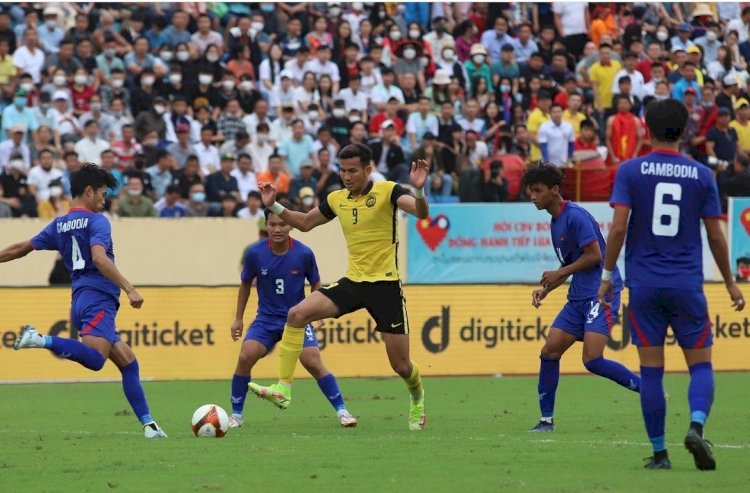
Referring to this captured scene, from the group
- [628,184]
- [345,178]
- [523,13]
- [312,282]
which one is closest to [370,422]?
[312,282]

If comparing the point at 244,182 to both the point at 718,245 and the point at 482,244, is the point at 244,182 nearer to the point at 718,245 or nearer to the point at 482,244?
the point at 482,244

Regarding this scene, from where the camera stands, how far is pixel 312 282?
44.4 ft

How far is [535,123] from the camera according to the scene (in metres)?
25.3

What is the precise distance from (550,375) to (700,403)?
3.36m

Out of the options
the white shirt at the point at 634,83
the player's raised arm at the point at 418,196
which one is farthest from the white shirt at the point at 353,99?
the player's raised arm at the point at 418,196

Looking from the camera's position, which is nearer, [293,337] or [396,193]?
[396,193]

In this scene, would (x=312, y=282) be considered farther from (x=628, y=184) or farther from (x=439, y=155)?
(x=439, y=155)

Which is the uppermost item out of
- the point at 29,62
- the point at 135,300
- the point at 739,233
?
the point at 29,62

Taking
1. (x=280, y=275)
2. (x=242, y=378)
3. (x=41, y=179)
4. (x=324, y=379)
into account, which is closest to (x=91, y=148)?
(x=41, y=179)

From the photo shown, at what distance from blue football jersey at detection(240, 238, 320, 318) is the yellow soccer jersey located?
149cm

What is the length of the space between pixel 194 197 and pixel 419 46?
6278 mm

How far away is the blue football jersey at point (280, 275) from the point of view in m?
13.4

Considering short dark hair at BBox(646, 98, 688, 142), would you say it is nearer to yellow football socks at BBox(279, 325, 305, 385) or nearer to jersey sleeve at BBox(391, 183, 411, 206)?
jersey sleeve at BBox(391, 183, 411, 206)

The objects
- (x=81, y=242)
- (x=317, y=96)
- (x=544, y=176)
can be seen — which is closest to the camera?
(x=81, y=242)
